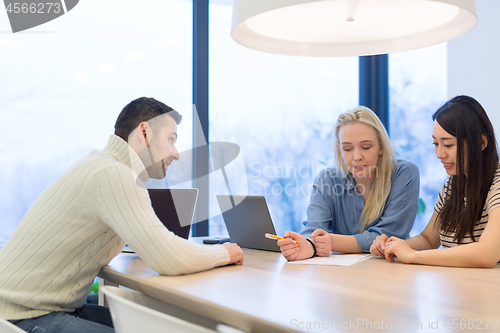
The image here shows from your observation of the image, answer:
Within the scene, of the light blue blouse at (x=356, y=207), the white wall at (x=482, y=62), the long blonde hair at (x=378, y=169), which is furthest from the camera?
the white wall at (x=482, y=62)

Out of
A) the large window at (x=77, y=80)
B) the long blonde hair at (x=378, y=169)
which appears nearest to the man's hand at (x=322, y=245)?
the long blonde hair at (x=378, y=169)

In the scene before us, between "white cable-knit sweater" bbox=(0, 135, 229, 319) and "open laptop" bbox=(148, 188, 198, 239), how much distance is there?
1.43 ft

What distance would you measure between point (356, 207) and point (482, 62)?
6.00 feet

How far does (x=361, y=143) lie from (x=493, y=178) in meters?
0.61

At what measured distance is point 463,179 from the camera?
65.1 inches

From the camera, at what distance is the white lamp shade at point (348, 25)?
1241 millimetres

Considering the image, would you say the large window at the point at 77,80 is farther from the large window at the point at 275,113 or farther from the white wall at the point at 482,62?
the white wall at the point at 482,62

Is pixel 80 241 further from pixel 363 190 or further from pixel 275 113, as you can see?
pixel 275 113

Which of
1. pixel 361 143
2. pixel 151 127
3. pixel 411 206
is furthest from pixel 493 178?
pixel 151 127

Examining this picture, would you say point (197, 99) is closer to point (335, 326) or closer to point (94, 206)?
point (94, 206)

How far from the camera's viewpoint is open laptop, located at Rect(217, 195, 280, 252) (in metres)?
1.77

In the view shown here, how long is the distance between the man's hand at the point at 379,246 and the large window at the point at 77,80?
1.59 m

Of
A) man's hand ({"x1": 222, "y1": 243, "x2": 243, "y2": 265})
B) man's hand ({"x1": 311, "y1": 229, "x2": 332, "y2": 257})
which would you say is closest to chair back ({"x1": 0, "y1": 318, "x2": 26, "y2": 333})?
man's hand ({"x1": 222, "y1": 243, "x2": 243, "y2": 265})

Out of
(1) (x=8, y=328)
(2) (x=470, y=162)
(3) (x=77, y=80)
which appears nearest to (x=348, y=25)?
(2) (x=470, y=162)
